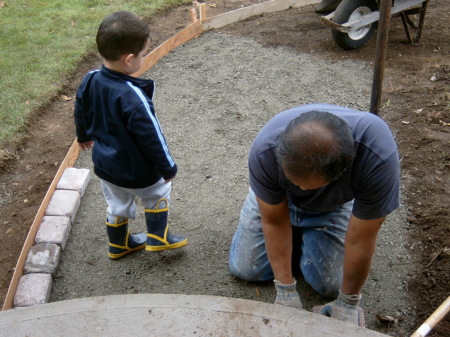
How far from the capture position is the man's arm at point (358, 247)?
2234 millimetres

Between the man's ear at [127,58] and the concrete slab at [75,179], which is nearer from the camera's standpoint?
the man's ear at [127,58]

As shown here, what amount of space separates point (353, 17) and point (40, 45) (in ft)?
11.6

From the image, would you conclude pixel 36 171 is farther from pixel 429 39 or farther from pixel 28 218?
pixel 429 39

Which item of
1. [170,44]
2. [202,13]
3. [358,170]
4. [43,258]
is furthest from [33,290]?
[202,13]

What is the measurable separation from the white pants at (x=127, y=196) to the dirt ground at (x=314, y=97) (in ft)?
1.22

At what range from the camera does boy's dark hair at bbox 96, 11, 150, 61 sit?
2.42m

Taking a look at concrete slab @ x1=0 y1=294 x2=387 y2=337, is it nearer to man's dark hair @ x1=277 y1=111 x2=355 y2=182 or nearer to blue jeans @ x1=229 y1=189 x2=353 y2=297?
man's dark hair @ x1=277 y1=111 x2=355 y2=182

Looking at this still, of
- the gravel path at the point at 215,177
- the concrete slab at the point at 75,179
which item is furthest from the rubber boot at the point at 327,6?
the concrete slab at the point at 75,179

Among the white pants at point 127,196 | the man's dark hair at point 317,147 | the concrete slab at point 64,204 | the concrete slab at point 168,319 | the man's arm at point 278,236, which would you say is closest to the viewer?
the man's dark hair at point 317,147

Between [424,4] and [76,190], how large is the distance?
430cm

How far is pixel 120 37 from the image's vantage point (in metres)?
2.42

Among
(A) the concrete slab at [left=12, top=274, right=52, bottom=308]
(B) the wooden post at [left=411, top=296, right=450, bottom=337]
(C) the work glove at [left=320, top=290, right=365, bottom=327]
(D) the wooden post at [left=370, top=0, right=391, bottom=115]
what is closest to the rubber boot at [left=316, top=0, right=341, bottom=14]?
(D) the wooden post at [left=370, top=0, right=391, bottom=115]

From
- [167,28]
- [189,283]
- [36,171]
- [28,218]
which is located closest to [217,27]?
[167,28]

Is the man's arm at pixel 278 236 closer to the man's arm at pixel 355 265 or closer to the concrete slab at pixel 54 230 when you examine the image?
the man's arm at pixel 355 265
